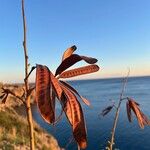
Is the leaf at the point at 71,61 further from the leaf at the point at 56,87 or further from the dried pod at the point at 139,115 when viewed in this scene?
the dried pod at the point at 139,115

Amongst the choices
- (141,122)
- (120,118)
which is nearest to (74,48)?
(141,122)

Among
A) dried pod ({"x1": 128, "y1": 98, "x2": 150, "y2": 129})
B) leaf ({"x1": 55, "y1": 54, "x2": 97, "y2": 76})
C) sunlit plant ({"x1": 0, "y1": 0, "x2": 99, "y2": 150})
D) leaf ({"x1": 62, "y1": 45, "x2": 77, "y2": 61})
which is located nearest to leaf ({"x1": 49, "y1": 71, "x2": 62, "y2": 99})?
sunlit plant ({"x1": 0, "y1": 0, "x2": 99, "y2": 150})

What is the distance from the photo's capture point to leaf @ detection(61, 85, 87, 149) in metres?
1.35

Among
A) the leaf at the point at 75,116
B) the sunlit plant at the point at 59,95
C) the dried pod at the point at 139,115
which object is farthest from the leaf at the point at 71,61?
the dried pod at the point at 139,115

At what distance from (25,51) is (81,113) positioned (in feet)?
1.23

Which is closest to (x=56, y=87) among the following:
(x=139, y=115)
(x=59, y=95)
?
(x=59, y=95)

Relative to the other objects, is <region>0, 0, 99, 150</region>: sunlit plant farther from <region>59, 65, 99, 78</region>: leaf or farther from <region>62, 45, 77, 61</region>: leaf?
<region>62, 45, 77, 61</region>: leaf

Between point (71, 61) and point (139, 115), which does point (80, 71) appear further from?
point (139, 115)

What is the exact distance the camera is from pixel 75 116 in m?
1.38

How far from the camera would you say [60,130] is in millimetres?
37375

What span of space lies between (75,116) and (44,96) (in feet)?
0.52

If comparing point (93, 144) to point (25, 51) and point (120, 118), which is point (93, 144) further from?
point (25, 51)

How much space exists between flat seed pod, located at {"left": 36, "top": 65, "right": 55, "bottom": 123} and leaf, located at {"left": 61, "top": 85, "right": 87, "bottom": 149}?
0.10m

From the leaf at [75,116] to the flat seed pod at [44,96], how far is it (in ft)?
0.32
